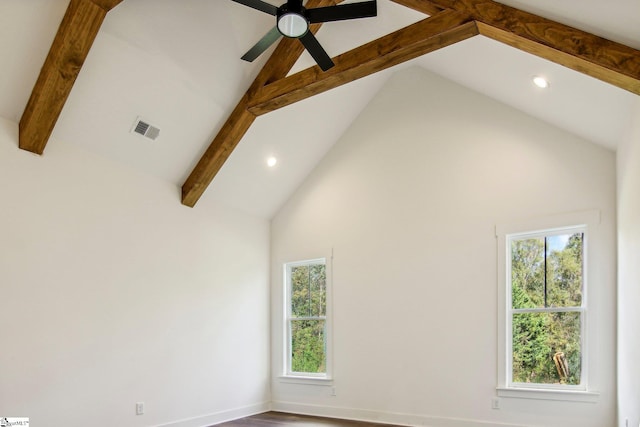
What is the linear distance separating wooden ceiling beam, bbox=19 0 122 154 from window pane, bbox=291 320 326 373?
3.88 meters

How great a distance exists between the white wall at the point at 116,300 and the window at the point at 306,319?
439 mm

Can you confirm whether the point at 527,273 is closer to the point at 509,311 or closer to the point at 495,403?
the point at 509,311

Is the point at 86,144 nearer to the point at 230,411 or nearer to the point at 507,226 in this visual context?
the point at 230,411

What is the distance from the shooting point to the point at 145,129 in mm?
5062

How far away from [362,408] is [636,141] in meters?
4.17

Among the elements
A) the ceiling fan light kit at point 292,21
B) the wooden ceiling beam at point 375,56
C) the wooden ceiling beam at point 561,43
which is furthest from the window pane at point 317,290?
the wooden ceiling beam at point 561,43

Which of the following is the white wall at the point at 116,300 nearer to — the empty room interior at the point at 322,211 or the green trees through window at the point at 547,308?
the empty room interior at the point at 322,211


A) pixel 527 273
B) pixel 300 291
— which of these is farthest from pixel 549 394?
pixel 300 291

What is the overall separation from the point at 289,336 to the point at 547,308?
3.42 meters

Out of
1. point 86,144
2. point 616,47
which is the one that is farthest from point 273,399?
point 616,47

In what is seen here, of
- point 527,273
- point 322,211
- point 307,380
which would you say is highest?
point 322,211

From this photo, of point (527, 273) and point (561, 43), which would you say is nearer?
point (561, 43)

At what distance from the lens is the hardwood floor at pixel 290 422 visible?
5816 millimetres

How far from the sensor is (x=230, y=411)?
6188 mm
